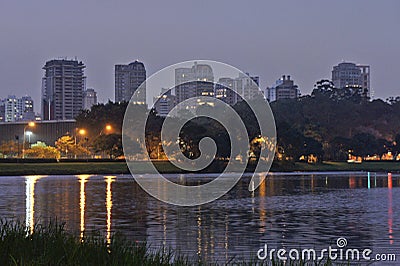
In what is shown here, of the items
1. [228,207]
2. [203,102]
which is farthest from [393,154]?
[228,207]

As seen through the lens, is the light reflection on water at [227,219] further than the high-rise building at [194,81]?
No

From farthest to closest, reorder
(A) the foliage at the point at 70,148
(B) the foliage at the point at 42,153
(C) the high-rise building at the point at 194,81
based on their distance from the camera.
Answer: (C) the high-rise building at the point at 194,81
(A) the foliage at the point at 70,148
(B) the foliage at the point at 42,153

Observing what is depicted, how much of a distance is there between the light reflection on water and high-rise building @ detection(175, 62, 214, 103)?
111 meters

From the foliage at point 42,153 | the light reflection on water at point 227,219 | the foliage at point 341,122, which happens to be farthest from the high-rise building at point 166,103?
the light reflection on water at point 227,219

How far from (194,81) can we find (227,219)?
129 metres

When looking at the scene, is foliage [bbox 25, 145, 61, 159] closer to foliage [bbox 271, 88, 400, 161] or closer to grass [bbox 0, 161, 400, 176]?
grass [bbox 0, 161, 400, 176]

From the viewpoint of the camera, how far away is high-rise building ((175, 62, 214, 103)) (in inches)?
5832

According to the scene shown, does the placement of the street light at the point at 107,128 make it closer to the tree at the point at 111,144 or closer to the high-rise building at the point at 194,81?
the tree at the point at 111,144

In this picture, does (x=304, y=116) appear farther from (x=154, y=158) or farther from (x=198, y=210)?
(x=198, y=210)

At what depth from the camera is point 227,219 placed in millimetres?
23062

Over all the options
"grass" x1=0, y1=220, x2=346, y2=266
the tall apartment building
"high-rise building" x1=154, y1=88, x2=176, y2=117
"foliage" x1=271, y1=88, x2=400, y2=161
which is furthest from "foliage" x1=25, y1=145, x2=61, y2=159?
"grass" x1=0, y1=220, x2=346, y2=266

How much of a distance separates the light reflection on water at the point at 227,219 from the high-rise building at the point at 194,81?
111 metres

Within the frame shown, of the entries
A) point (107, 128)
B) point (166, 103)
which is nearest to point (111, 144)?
point (107, 128)

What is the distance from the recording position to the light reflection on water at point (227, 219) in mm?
17172
